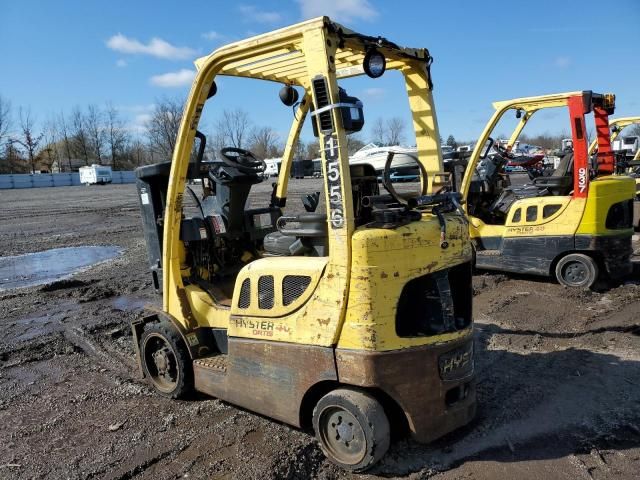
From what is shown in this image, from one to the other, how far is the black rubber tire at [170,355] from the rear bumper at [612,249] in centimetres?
557

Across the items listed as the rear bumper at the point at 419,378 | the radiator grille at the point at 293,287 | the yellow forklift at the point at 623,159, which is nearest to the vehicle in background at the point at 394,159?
the radiator grille at the point at 293,287

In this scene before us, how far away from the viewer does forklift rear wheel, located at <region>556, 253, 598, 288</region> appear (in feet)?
24.0

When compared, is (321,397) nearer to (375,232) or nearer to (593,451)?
(375,232)

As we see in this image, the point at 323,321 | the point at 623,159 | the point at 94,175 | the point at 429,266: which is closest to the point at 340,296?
the point at 323,321

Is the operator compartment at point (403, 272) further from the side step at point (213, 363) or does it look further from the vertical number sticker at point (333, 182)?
the side step at point (213, 363)

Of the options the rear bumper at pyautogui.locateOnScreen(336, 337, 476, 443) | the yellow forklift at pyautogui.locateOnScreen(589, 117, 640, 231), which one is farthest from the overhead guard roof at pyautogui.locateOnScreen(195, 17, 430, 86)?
the yellow forklift at pyautogui.locateOnScreen(589, 117, 640, 231)

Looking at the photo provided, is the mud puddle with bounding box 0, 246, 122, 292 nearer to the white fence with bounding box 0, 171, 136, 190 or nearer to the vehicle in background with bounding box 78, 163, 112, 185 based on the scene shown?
the white fence with bounding box 0, 171, 136, 190

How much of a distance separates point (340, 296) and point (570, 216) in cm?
548

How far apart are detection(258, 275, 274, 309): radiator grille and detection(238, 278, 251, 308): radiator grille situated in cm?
11

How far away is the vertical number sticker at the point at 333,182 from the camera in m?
2.99

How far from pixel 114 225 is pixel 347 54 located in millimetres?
15462

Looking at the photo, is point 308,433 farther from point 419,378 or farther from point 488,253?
point 488,253

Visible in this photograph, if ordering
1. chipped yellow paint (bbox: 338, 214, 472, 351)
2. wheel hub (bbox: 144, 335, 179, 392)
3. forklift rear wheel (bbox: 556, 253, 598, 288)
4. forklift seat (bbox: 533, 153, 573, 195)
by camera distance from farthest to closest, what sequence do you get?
forklift seat (bbox: 533, 153, 573, 195), forklift rear wheel (bbox: 556, 253, 598, 288), wheel hub (bbox: 144, 335, 179, 392), chipped yellow paint (bbox: 338, 214, 472, 351)

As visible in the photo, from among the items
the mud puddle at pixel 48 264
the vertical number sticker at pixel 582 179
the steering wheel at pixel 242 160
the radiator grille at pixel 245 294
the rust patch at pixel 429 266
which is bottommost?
the mud puddle at pixel 48 264
